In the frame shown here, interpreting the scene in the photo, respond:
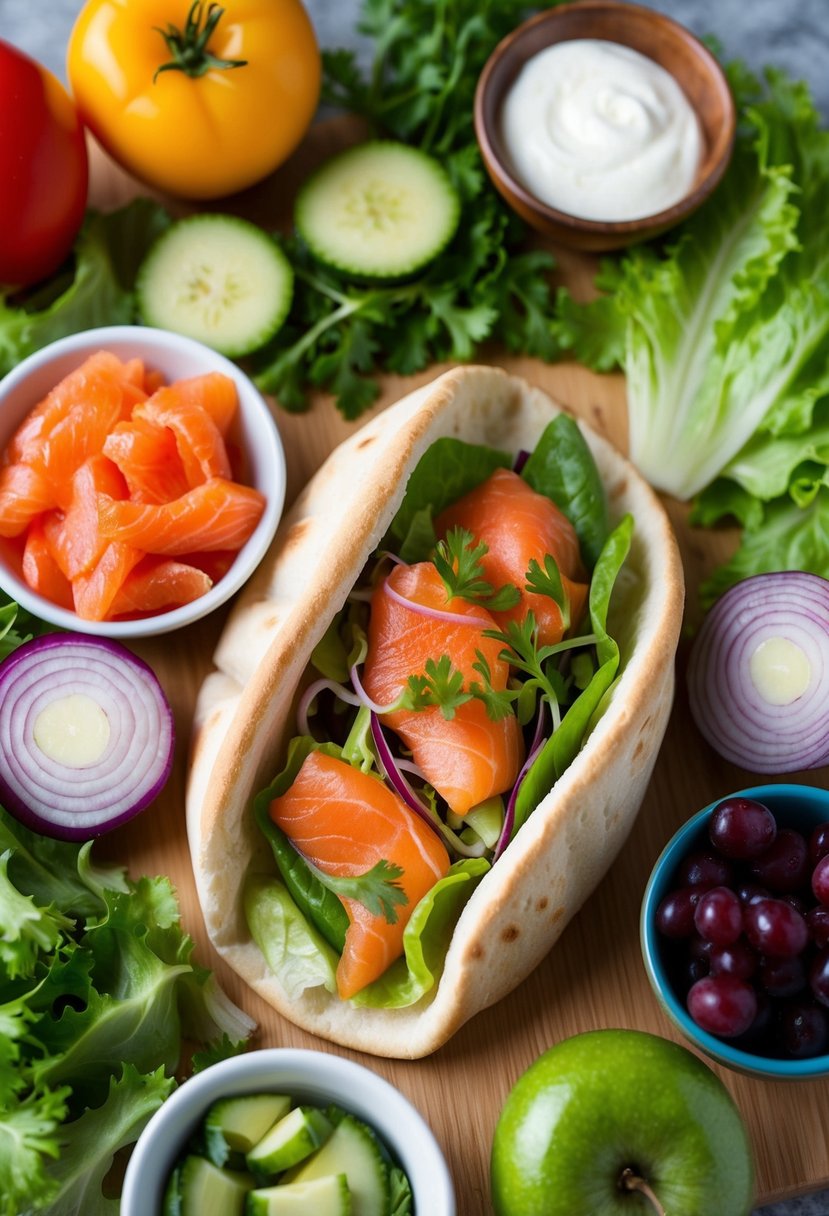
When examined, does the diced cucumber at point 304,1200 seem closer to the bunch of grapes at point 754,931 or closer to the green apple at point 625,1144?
the green apple at point 625,1144

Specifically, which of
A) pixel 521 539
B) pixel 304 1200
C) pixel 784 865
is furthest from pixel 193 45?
pixel 304 1200

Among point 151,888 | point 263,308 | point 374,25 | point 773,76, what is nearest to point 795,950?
point 151,888

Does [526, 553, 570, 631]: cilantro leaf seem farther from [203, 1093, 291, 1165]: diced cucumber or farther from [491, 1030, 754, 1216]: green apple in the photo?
[203, 1093, 291, 1165]: diced cucumber

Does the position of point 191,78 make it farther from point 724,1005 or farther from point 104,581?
point 724,1005

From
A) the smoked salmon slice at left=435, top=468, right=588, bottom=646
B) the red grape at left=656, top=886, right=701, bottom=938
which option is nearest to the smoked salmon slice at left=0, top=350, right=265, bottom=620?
the smoked salmon slice at left=435, top=468, right=588, bottom=646

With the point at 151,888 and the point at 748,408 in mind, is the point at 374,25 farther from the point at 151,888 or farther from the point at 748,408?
the point at 151,888
